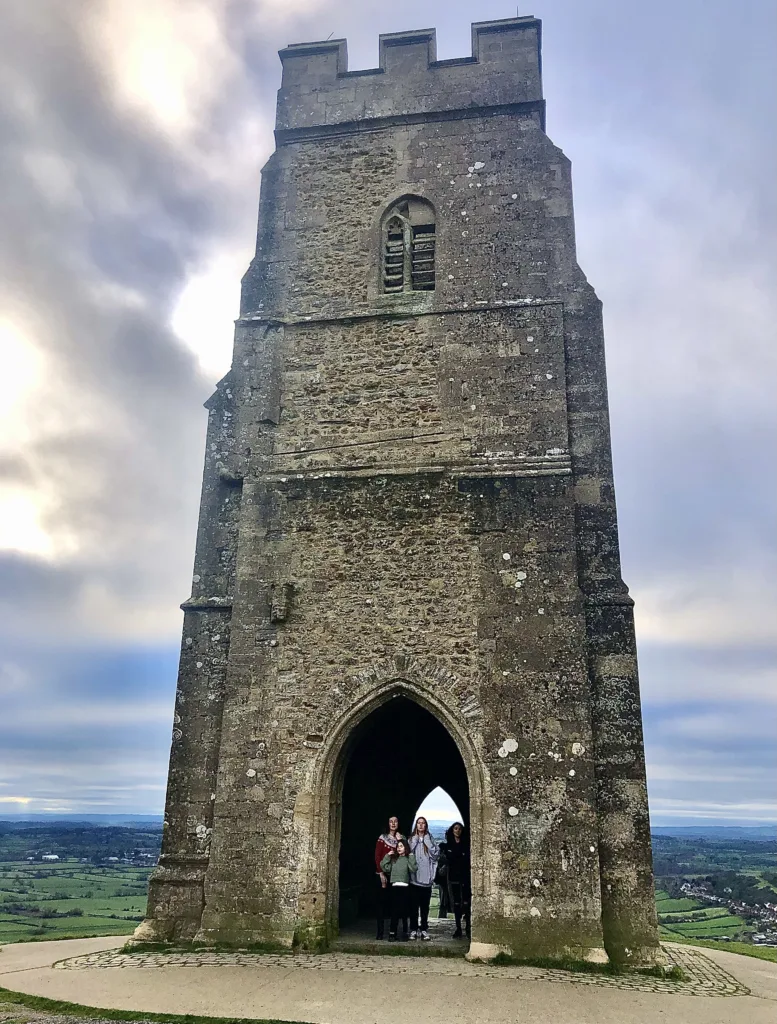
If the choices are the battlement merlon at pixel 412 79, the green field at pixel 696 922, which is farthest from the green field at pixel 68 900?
the battlement merlon at pixel 412 79

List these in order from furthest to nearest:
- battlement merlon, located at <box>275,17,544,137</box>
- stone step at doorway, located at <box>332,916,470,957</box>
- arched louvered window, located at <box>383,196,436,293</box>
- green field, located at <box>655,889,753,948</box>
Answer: green field, located at <box>655,889,753,948</box>
battlement merlon, located at <box>275,17,544,137</box>
arched louvered window, located at <box>383,196,436,293</box>
stone step at doorway, located at <box>332,916,470,957</box>

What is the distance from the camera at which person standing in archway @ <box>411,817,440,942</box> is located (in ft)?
30.4

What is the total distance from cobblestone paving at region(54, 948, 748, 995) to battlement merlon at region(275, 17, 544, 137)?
1171 centimetres

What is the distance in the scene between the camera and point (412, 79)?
12633 mm

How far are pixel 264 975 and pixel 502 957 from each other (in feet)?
8.30

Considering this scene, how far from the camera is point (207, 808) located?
9.54 metres

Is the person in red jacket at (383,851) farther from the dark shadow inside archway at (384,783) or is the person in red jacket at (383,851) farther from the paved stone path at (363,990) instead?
the dark shadow inside archway at (384,783)

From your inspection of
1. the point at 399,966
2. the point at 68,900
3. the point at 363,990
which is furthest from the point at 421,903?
the point at 68,900

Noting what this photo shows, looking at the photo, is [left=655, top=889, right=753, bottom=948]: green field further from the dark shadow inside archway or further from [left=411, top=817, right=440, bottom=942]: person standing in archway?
[left=411, top=817, right=440, bottom=942]: person standing in archway

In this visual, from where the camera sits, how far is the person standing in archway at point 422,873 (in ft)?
30.4

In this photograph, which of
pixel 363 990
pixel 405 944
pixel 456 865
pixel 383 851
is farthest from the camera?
pixel 456 865

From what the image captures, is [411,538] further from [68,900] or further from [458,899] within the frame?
[68,900]

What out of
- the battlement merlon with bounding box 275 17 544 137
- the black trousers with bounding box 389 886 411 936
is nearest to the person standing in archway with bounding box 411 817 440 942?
the black trousers with bounding box 389 886 411 936

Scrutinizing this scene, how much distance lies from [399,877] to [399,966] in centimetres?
135
